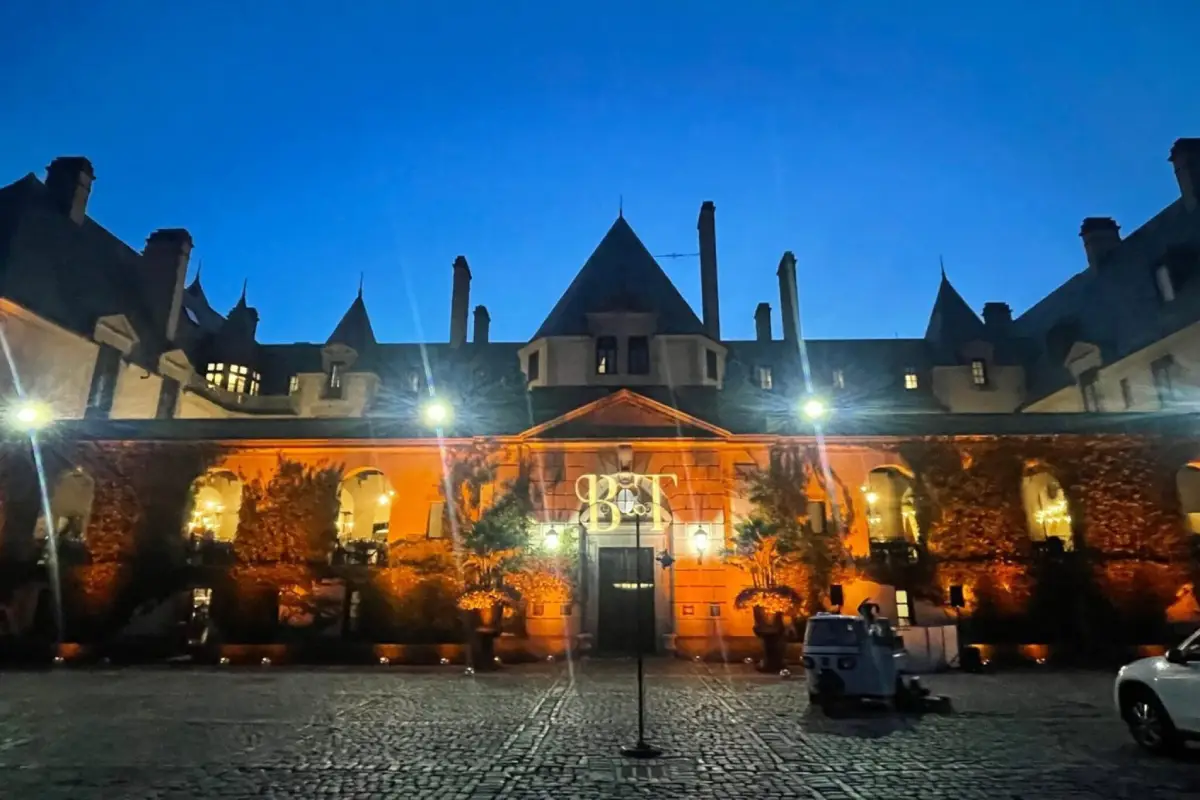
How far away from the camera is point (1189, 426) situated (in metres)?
23.9

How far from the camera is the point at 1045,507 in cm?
2906

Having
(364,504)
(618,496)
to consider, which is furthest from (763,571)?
(364,504)

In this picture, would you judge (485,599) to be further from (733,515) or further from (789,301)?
(789,301)

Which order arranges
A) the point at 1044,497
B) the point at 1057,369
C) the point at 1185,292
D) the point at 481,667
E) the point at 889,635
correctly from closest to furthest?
1. the point at 889,635
2. the point at 481,667
3. the point at 1185,292
4. the point at 1044,497
5. the point at 1057,369

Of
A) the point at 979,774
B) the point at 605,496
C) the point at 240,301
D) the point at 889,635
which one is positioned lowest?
the point at 979,774

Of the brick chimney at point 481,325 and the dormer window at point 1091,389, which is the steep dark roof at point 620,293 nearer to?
the brick chimney at point 481,325

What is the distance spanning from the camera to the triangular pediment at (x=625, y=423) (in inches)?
976

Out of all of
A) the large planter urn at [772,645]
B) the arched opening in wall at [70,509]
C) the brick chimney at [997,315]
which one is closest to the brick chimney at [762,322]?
the brick chimney at [997,315]

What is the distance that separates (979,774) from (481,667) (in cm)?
1482

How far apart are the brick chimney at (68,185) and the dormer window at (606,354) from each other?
81.2 feet

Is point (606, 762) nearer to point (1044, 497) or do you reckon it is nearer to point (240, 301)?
point (1044, 497)

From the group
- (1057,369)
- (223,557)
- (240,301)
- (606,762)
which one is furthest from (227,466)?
(1057,369)

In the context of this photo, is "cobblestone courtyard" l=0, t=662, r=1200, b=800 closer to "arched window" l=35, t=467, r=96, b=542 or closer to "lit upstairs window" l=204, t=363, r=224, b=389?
"arched window" l=35, t=467, r=96, b=542

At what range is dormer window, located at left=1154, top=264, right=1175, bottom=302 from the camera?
2733cm
